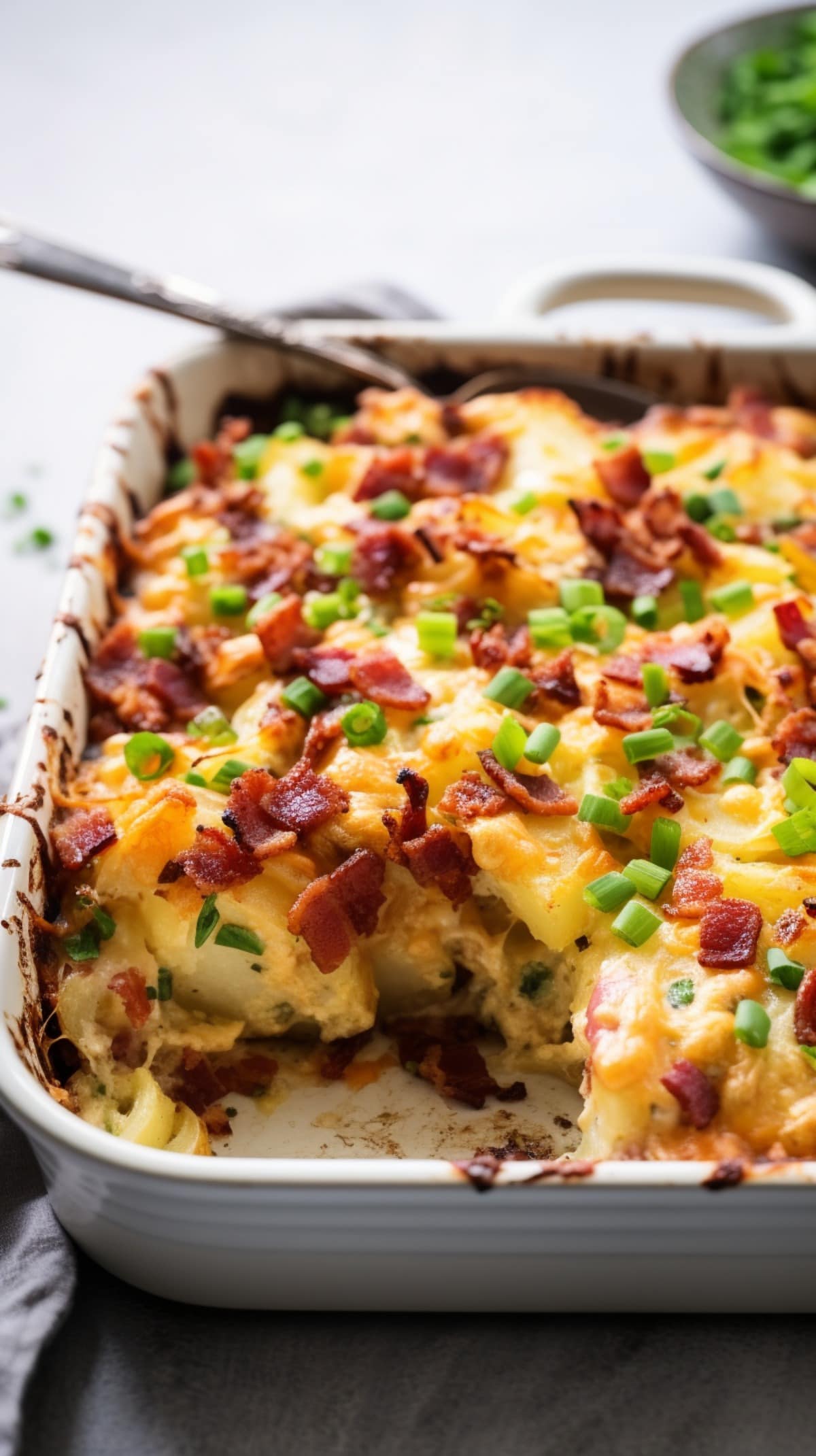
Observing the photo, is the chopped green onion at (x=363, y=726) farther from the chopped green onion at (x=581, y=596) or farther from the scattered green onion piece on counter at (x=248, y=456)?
the scattered green onion piece on counter at (x=248, y=456)

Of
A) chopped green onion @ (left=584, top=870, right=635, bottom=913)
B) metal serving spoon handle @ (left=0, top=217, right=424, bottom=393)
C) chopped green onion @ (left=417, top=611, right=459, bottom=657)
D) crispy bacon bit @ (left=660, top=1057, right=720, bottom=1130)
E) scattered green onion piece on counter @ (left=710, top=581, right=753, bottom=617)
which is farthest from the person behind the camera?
metal serving spoon handle @ (left=0, top=217, right=424, bottom=393)

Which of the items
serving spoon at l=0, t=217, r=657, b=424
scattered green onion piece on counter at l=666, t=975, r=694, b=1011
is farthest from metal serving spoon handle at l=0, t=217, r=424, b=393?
scattered green onion piece on counter at l=666, t=975, r=694, b=1011

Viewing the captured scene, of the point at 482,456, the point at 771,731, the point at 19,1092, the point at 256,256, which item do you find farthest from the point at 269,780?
the point at 256,256

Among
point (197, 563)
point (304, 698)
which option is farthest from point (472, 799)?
point (197, 563)

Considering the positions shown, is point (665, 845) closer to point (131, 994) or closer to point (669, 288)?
point (131, 994)

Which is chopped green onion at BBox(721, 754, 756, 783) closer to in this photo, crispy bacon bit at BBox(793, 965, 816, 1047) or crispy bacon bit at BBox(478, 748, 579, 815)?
crispy bacon bit at BBox(478, 748, 579, 815)

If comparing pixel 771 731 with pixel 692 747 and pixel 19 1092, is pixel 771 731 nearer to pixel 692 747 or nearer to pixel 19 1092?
pixel 692 747
